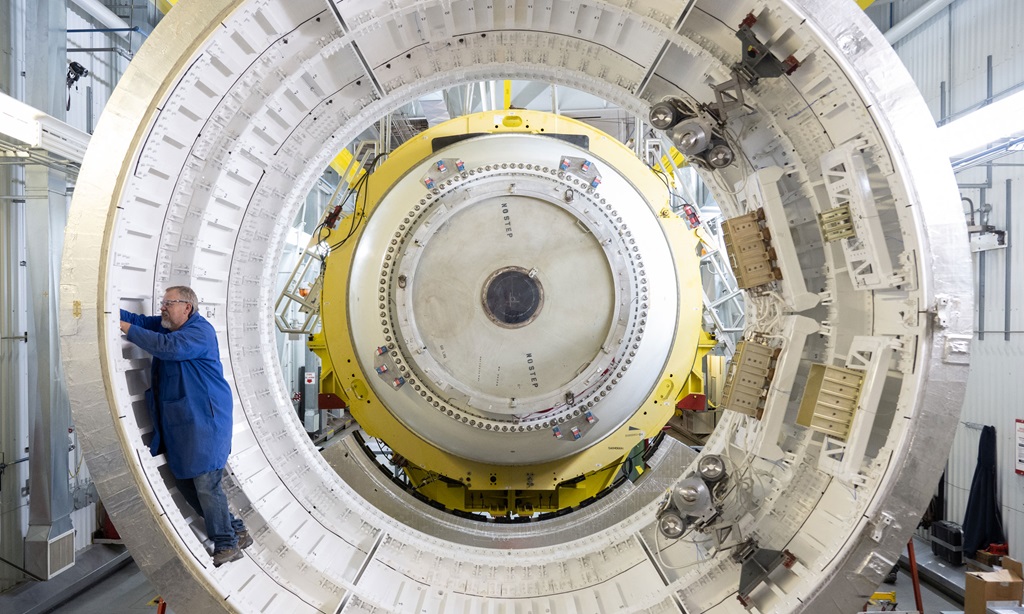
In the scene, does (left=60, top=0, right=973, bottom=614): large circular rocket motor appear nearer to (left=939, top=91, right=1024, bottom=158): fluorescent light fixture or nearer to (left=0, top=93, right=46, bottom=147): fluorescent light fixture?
(left=939, top=91, right=1024, bottom=158): fluorescent light fixture

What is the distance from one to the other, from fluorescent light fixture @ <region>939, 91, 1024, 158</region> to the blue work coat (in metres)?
4.36

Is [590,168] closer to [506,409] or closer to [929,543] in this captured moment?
[506,409]

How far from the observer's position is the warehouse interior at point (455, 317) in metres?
2.83

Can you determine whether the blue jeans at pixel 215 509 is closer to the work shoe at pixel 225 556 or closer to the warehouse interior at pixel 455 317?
the work shoe at pixel 225 556

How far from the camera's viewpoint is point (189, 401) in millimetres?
3066

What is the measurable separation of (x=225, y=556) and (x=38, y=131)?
3.38 metres

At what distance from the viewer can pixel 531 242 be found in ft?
15.3

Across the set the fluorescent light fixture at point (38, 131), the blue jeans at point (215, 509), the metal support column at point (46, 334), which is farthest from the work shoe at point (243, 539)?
the metal support column at point (46, 334)

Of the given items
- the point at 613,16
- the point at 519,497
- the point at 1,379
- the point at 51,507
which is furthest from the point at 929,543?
the point at 1,379

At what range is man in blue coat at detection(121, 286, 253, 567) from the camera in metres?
3.07

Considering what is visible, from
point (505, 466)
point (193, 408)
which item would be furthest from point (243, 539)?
point (505, 466)

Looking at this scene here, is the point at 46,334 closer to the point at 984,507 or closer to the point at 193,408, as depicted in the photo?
the point at 193,408

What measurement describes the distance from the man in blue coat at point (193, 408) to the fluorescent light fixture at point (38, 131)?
210cm

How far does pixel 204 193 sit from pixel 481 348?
2.20 meters
